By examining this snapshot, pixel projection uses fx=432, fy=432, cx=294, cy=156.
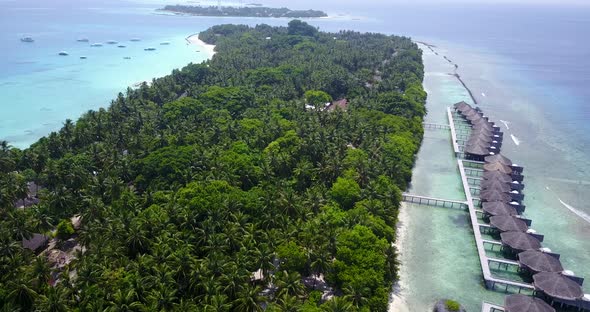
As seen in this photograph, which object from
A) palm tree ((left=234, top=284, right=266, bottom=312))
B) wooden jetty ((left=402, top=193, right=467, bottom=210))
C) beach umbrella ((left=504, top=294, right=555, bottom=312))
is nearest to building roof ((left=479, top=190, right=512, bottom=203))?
wooden jetty ((left=402, top=193, right=467, bottom=210))

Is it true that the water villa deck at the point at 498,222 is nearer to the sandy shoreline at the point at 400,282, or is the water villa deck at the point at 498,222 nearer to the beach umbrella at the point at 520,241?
the beach umbrella at the point at 520,241

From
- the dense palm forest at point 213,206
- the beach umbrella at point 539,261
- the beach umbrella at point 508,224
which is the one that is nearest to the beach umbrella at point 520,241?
the beach umbrella at point 539,261

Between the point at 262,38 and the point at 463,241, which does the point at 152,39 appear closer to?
the point at 262,38

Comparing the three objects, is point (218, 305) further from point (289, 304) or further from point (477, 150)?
point (477, 150)

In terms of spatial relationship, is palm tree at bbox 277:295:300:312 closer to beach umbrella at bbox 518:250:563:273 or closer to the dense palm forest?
the dense palm forest

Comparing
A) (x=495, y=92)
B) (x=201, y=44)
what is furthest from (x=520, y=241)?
(x=201, y=44)

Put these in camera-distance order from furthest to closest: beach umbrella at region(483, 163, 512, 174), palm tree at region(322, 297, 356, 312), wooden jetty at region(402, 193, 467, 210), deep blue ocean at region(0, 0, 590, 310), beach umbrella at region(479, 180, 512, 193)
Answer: beach umbrella at region(483, 163, 512, 174) → deep blue ocean at region(0, 0, 590, 310) → wooden jetty at region(402, 193, 467, 210) → beach umbrella at region(479, 180, 512, 193) → palm tree at region(322, 297, 356, 312)

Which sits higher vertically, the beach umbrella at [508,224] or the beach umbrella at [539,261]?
the beach umbrella at [508,224]

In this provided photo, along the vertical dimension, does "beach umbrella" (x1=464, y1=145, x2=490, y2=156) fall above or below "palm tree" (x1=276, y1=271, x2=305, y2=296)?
above
